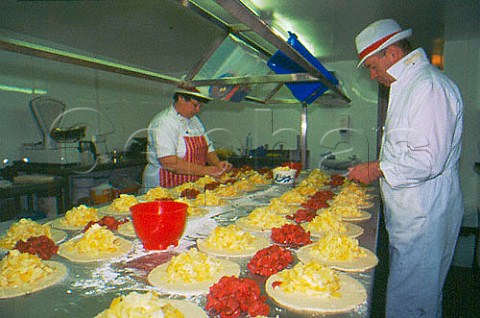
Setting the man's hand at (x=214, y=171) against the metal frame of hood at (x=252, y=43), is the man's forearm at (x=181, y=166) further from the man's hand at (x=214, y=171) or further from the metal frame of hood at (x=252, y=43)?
the metal frame of hood at (x=252, y=43)

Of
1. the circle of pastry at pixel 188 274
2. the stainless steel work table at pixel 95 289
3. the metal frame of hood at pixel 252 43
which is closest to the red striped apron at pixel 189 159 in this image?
the metal frame of hood at pixel 252 43

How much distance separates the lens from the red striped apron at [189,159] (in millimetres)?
3977

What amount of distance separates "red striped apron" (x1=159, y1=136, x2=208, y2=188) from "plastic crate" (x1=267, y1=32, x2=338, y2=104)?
128 cm

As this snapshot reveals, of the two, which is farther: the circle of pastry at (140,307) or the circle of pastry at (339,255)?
the circle of pastry at (339,255)

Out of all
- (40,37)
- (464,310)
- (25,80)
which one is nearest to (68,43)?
(40,37)

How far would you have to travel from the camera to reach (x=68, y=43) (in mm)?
5918

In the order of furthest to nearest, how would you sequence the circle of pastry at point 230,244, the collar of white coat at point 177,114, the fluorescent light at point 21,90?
the fluorescent light at point 21,90, the collar of white coat at point 177,114, the circle of pastry at point 230,244

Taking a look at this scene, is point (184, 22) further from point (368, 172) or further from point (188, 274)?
point (188, 274)

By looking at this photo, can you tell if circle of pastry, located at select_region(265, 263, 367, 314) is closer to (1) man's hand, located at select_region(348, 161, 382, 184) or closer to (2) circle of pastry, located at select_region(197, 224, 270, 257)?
(2) circle of pastry, located at select_region(197, 224, 270, 257)

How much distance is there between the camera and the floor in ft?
12.1

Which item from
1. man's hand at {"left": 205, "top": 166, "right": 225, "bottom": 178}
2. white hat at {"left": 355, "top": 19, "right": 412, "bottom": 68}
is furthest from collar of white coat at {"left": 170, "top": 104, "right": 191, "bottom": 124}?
white hat at {"left": 355, "top": 19, "right": 412, "bottom": 68}

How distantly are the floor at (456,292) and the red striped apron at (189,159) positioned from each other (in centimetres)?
242

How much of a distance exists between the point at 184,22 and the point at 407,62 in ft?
8.57

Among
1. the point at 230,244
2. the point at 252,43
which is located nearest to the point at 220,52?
the point at 252,43
